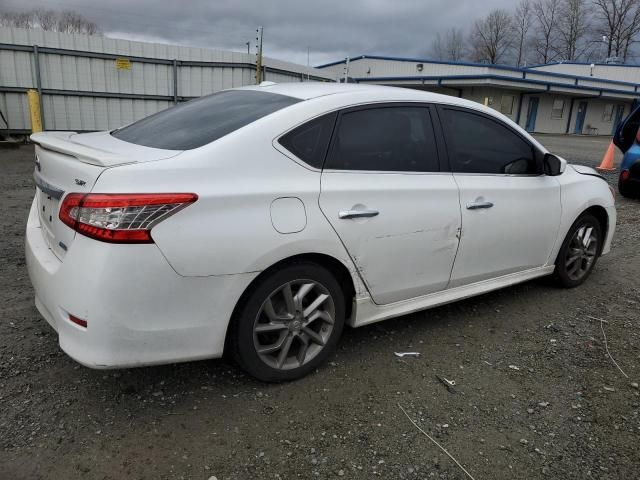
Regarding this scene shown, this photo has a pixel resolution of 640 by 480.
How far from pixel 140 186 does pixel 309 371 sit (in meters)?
1.40

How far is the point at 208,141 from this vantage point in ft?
8.49

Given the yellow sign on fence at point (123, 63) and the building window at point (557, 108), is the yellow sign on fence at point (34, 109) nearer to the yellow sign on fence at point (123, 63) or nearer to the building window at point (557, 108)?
the yellow sign on fence at point (123, 63)

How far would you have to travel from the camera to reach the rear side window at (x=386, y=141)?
292 cm

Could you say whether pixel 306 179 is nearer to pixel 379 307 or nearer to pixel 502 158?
pixel 379 307

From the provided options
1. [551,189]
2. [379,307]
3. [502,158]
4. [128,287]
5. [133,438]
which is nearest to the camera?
[128,287]

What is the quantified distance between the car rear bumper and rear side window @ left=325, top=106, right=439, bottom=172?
94 cm

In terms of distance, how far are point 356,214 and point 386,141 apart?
1.91 ft

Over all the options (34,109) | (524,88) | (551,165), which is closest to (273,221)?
(551,165)

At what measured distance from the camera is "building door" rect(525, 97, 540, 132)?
35719 mm

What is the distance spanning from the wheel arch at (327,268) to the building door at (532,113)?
120 feet

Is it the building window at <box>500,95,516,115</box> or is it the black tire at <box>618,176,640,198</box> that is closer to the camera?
the black tire at <box>618,176,640,198</box>

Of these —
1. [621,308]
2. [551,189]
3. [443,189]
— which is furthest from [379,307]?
[621,308]

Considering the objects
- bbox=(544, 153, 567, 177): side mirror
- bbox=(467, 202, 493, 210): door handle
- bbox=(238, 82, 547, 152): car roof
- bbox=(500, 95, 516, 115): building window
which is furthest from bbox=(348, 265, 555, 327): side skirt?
bbox=(500, 95, 516, 115): building window

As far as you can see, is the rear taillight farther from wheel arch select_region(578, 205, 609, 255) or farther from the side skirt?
wheel arch select_region(578, 205, 609, 255)
